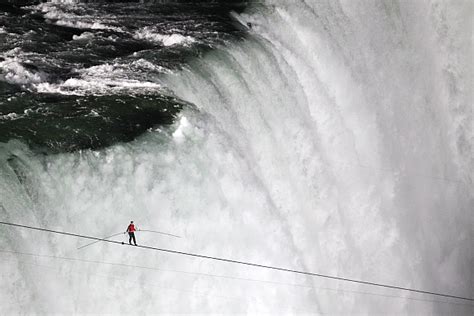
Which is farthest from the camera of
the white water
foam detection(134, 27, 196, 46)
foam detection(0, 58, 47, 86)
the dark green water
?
foam detection(134, 27, 196, 46)

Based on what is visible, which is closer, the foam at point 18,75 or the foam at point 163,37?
the foam at point 18,75

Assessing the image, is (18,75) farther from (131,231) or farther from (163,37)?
(131,231)

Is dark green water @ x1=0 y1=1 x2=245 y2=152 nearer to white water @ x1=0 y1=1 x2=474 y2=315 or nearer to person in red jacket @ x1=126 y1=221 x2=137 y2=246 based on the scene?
white water @ x1=0 y1=1 x2=474 y2=315

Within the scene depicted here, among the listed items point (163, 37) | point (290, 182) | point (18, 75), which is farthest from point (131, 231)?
point (163, 37)

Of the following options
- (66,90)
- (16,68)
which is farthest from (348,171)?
(16,68)

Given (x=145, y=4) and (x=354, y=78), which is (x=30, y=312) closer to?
(x=354, y=78)

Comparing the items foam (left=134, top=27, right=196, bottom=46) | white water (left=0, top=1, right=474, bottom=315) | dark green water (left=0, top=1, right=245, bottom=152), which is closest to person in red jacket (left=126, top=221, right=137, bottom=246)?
white water (left=0, top=1, right=474, bottom=315)

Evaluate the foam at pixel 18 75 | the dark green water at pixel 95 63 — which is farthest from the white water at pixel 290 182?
the foam at pixel 18 75

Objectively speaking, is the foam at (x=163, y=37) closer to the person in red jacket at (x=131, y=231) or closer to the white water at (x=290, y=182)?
the white water at (x=290, y=182)
